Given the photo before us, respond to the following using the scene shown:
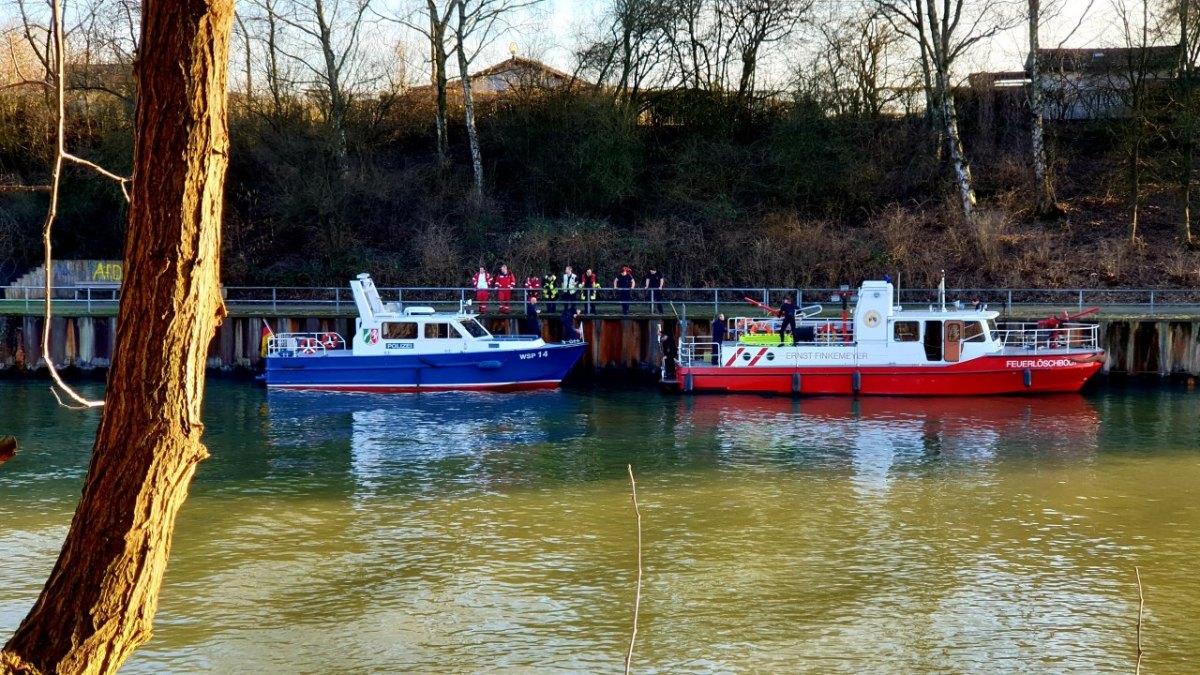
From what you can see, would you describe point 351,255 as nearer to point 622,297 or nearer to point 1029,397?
point 622,297

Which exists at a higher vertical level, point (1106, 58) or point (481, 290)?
point (1106, 58)

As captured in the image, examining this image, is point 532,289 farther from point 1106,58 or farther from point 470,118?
point 1106,58

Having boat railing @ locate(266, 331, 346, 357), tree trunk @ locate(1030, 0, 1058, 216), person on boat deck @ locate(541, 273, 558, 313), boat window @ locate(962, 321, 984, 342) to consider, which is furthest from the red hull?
tree trunk @ locate(1030, 0, 1058, 216)

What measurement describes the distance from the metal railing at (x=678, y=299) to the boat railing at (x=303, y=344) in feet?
5.45

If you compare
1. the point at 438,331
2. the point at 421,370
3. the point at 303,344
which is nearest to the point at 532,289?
the point at 438,331

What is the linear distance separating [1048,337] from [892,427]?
8664mm

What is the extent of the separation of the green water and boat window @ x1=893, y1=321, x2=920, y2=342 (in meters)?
4.13

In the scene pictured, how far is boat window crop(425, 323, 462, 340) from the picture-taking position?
102 ft

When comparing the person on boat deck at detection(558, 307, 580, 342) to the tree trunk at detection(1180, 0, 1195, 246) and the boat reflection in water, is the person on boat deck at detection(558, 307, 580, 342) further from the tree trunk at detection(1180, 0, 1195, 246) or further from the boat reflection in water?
the tree trunk at detection(1180, 0, 1195, 246)

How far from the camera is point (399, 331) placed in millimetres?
31438

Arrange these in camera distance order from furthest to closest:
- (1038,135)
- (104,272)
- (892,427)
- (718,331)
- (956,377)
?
(1038,135) < (104,272) < (718,331) < (956,377) < (892,427)

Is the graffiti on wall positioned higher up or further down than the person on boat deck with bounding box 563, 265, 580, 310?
higher up

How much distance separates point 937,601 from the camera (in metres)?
13.0

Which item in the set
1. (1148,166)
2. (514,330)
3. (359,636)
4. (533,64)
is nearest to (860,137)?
(1148,166)
